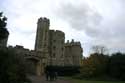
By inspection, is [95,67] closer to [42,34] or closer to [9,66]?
[9,66]

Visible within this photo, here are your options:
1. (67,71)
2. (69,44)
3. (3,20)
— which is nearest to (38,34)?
(69,44)

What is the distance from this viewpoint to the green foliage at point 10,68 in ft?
76.3

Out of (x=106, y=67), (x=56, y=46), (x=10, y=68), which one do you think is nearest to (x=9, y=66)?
(x=10, y=68)

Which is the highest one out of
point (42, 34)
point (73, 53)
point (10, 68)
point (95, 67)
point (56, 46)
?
point (42, 34)

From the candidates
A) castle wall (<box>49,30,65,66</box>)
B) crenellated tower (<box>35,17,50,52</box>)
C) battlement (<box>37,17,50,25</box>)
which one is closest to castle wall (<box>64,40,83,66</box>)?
castle wall (<box>49,30,65,66</box>)

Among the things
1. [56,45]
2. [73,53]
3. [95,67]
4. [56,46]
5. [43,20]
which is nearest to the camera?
[95,67]

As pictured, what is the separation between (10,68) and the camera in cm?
2333

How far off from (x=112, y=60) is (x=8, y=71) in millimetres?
31745

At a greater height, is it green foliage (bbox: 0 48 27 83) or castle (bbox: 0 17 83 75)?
castle (bbox: 0 17 83 75)

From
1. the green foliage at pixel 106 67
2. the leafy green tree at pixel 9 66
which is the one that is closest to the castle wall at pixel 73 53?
the green foliage at pixel 106 67

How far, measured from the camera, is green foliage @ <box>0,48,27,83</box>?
2324 cm

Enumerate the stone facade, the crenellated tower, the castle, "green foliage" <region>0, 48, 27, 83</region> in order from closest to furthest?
"green foliage" <region>0, 48, 27, 83</region> → the castle → the stone facade → the crenellated tower

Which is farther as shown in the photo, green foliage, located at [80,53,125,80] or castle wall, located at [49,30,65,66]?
castle wall, located at [49,30,65,66]

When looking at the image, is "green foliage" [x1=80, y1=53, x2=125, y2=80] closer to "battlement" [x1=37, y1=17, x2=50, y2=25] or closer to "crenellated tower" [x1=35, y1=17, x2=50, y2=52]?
"crenellated tower" [x1=35, y1=17, x2=50, y2=52]
